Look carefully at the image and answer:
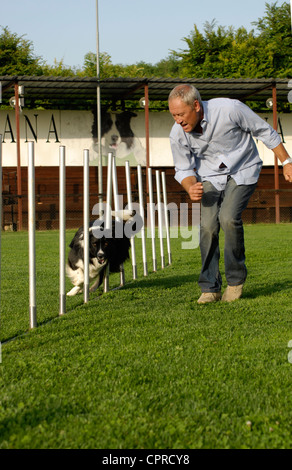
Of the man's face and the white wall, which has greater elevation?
the white wall

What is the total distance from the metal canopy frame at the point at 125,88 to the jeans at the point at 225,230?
17031 mm

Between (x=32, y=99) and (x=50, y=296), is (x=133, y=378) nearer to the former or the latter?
(x=50, y=296)

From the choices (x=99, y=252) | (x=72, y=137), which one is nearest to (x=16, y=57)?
(x=72, y=137)

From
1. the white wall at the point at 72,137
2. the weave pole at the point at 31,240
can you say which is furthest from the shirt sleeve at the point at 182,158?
the white wall at the point at 72,137

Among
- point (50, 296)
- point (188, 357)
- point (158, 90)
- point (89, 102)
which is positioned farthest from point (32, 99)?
point (188, 357)

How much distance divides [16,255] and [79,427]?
10803mm

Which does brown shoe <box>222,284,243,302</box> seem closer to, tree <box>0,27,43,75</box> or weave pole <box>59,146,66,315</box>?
weave pole <box>59,146,66,315</box>

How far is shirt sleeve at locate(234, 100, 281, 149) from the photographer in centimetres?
577

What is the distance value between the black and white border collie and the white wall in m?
A: 19.1

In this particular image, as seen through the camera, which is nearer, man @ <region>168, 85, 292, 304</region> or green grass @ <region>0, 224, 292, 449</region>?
green grass @ <region>0, 224, 292, 449</region>

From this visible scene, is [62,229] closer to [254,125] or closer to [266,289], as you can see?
[254,125]

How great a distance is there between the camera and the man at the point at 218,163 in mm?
5695

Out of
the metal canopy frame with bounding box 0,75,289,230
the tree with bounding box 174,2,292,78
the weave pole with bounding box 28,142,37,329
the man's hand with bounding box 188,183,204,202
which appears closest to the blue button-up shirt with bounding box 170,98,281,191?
the man's hand with bounding box 188,183,204,202

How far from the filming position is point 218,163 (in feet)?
19.5
